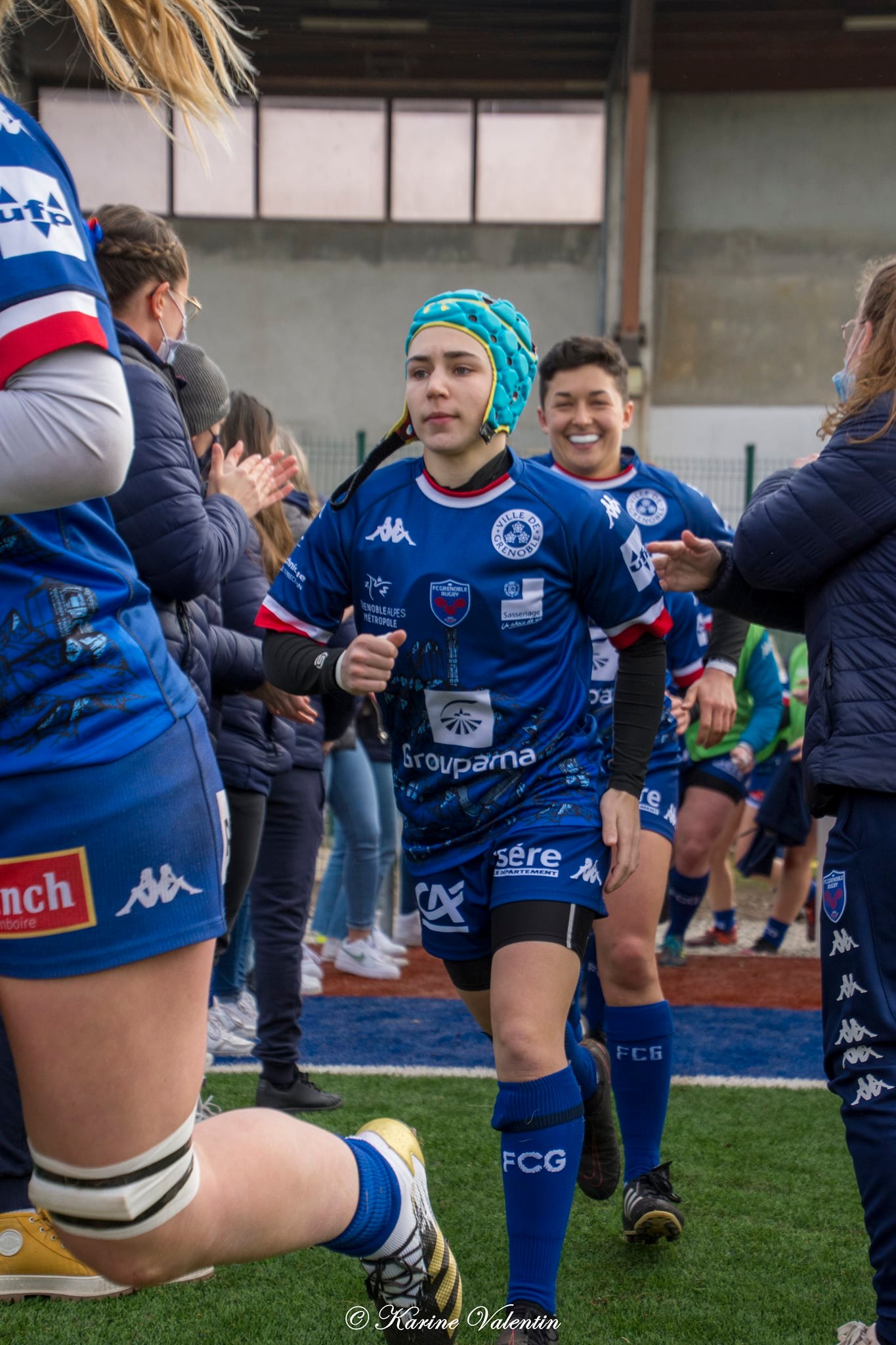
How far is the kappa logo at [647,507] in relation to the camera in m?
4.18

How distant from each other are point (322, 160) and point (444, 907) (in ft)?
68.9

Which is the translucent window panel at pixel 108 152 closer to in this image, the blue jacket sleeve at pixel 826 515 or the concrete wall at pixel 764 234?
the concrete wall at pixel 764 234

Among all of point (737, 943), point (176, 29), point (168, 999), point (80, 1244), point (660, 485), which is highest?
point (176, 29)

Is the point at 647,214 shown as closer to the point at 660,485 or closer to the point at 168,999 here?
the point at 660,485

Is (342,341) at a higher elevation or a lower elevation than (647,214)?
lower

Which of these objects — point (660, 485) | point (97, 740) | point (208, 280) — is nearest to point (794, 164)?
point (208, 280)

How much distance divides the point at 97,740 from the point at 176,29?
109 centimetres

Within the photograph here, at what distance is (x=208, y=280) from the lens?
22.1m

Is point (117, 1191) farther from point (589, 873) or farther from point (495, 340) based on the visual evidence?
point (495, 340)

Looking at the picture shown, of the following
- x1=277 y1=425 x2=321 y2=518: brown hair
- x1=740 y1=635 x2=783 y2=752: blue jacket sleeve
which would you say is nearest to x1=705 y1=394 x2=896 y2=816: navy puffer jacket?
x1=277 y1=425 x2=321 y2=518: brown hair

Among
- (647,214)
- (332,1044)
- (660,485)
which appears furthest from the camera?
(647,214)

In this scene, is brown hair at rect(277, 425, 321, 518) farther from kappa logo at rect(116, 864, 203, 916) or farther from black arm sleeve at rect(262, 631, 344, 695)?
kappa logo at rect(116, 864, 203, 916)

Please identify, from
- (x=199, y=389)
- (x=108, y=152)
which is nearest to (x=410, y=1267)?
(x=199, y=389)

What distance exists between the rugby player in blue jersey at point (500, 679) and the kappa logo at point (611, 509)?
0.03 metres
